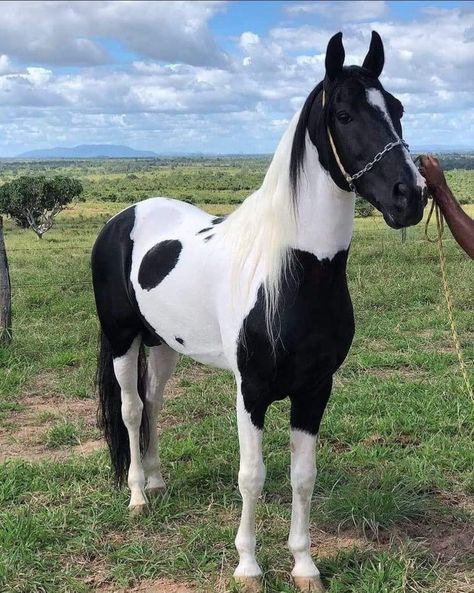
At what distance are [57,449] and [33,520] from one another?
1.10 m

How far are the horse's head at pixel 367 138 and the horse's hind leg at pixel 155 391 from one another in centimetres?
191

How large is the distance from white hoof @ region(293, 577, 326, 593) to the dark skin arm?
1585mm

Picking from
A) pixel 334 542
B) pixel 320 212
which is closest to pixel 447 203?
pixel 320 212

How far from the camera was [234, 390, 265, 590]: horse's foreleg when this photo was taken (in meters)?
2.74

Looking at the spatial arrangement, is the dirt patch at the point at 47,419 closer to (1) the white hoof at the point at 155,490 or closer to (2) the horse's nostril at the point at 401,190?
(1) the white hoof at the point at 155,490

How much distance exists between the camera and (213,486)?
3.75 m

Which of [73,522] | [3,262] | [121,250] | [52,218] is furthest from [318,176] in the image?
[52,218]

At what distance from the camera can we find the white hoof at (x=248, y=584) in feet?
9.24

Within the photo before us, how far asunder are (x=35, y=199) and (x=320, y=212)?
40178mm

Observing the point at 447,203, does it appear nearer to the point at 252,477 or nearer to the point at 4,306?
the point at 252,477

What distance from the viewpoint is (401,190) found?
211 centimetres

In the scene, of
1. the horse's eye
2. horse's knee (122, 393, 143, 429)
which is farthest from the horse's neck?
horse's knee (122, 393, 143, 429)

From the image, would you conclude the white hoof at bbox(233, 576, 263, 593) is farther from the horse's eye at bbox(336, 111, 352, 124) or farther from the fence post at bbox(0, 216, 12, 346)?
the fence post at bbox(0, 216, 12, 346)

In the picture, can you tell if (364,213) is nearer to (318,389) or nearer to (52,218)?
(52,218)
